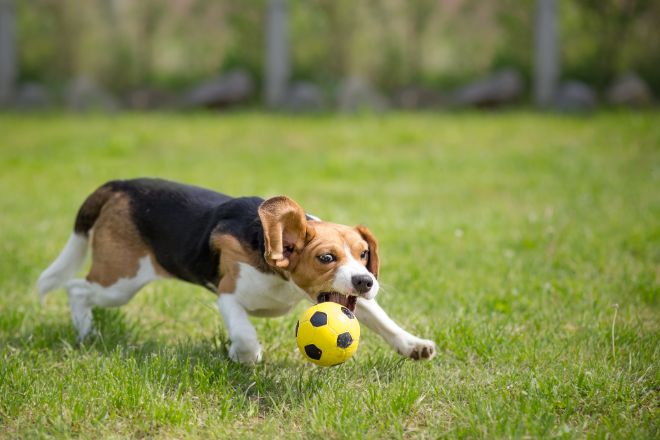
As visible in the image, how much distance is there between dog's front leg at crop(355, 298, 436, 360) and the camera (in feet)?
13.4

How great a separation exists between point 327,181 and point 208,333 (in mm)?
5128

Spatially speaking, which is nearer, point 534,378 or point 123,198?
point 534,378

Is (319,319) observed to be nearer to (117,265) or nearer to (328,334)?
(328,334)

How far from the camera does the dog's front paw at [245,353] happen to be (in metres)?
3.89

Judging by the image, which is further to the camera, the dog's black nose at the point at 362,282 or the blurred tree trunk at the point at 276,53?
the blurred tree trunk at the point at 276,53

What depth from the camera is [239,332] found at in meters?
3.87

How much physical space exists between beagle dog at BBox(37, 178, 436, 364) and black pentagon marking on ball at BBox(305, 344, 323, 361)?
11.2 inches

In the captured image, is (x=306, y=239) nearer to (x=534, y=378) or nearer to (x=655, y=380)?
(x=534, y=378)

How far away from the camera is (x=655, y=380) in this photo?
3725mm

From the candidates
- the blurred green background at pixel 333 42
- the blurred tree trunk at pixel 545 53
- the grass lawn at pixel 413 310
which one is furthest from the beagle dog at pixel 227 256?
the blurred tree trunk at pixel 545 53

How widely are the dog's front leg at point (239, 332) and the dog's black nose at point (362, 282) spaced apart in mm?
675

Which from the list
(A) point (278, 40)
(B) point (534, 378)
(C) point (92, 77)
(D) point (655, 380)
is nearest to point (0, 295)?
(B) point (534, 378)

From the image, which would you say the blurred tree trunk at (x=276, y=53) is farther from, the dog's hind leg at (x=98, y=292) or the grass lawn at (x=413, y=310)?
the dog's hind leg at (x=98, y=292)

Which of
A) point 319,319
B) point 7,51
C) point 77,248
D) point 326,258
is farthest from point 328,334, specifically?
point 7,51
